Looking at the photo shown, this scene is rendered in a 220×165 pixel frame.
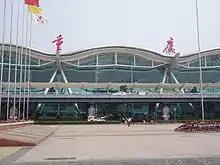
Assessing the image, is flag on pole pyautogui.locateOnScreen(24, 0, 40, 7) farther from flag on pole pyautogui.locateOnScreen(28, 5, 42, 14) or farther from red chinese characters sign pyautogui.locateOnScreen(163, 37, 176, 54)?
red chinese characters sign pyautogui.locateOnScreen(163, 37, 176, 54)

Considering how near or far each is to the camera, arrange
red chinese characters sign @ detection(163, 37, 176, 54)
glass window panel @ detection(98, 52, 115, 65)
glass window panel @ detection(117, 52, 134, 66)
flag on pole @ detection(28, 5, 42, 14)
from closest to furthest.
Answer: flag on pole @ detection(28, 5, 42, 14) → red chinese characters sign @ detection(163, 37, 176, 54) → glass window panel @ detection(98, 52, 115, 65) → glass window panel @ detection(117, 52, 134, 66)

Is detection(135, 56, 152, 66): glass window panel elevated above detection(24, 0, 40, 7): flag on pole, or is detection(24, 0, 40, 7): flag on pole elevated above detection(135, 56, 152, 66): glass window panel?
detection(135, 56, 152, 66): glass window panel

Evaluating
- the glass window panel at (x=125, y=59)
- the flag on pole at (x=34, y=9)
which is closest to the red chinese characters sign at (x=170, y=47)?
the glass window panel at (x=125, y=59)

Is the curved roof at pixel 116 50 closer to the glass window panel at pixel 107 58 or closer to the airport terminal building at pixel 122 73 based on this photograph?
the airport terminal building at pixel 122 73

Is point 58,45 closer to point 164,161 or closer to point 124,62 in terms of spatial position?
point 124,62

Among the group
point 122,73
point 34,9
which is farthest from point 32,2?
point 122,73

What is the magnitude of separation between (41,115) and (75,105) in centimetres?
642

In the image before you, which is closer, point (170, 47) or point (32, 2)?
point (32, 2)

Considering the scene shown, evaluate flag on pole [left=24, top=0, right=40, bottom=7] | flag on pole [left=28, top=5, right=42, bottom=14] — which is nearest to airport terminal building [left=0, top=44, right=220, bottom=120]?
flag on pole [left=28, top=5, right=42, bottom=14]

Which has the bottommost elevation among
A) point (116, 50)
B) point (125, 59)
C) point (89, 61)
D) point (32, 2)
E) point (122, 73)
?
point (122, 73)

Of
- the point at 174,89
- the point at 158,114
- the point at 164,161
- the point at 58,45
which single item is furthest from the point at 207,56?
the point at 164,161

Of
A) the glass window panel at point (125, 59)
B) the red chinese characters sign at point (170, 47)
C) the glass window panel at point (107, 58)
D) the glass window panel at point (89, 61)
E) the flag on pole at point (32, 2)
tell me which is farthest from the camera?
the glass window panel at point (125, 59)

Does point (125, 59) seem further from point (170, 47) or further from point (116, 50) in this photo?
point (170, 47)

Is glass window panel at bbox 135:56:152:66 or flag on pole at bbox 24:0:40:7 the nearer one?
flag on pole at bbox 24:0:40:7
